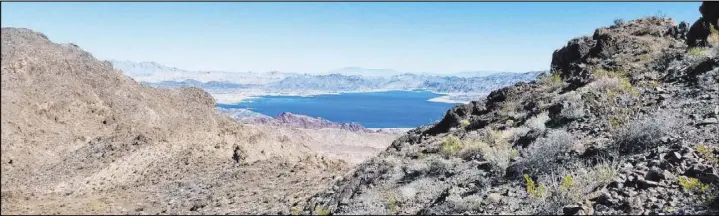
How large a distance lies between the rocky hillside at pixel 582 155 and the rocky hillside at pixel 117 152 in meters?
1.63

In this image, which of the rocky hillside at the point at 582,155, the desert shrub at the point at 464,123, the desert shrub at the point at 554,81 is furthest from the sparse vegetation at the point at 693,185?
the desert shrub at the point at 554,81

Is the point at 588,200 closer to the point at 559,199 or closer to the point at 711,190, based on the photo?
the point at 559,199

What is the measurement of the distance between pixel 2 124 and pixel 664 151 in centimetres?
808

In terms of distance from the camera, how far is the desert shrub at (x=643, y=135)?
28.1 ft

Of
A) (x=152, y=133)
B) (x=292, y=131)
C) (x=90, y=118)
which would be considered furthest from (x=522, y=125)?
(x=292, y=131)

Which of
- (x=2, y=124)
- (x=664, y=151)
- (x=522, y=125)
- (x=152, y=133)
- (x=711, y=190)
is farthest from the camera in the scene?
(x=152, y=133)

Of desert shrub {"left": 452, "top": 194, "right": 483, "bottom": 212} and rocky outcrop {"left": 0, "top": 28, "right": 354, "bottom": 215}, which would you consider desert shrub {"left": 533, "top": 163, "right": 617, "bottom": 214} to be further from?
rocky outcrop {"left": 0, "top": 28, "right": 354, "bottom": 215}

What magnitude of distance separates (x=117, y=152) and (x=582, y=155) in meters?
15.7

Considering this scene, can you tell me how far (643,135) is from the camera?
874 centimetres

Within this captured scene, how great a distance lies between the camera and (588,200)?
6.51 meters

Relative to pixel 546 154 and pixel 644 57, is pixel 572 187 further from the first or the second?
pixel 644 57

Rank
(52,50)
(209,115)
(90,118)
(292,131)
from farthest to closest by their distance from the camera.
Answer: (292,131) < (209,115) < (52,50) < (90,118)

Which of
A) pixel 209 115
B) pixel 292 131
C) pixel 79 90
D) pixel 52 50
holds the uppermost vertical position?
pixel 52 50

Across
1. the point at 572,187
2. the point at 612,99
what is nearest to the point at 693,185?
the point at 572,187
